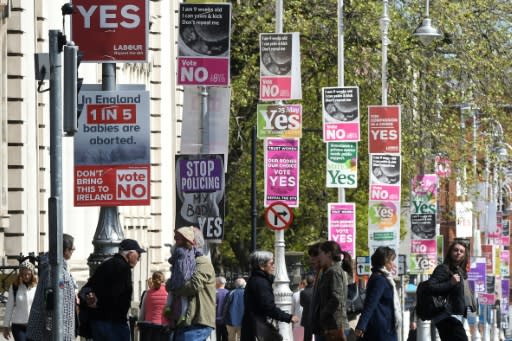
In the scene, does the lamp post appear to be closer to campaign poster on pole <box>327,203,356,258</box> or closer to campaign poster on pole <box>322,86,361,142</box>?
campaign poster on pole <box>322,86,361,142</box>

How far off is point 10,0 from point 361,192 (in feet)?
102

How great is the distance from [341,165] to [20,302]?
1828 centimetres

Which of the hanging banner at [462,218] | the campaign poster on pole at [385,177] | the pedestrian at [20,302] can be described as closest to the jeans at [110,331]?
the pedestrian at [20,302]

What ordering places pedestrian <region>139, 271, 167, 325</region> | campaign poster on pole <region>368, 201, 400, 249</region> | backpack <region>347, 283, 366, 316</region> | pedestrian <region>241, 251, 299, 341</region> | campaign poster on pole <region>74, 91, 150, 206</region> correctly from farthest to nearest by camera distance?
campaign poster on pole <region>368, 201, 400, 249</region>
pedestrian <region>139, 271, 167, 325</region>
backpack <region>347, 283, 366, 316</region>
pedestrian <region>241, 251, 299, 341</region>
campaign poster on pole <region>74, 91, 150, 206</region>

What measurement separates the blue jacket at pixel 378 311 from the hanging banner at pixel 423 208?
29510 millimetres

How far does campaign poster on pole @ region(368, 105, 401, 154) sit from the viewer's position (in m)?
42.7

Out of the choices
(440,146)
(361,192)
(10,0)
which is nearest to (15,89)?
(10,0)

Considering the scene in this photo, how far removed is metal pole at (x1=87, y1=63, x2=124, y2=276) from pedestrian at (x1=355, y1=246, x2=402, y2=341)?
2685 mm

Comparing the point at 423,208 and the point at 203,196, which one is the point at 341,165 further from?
the point at 203,196

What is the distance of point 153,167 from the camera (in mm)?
36000

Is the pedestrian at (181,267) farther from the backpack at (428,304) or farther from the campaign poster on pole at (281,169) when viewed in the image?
the campaign poster on pole at (281,169)

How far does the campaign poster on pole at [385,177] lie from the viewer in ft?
143

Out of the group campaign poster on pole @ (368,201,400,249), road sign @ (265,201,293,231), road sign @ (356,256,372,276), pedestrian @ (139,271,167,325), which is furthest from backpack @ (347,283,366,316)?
road sign @ (356,256,372,276)

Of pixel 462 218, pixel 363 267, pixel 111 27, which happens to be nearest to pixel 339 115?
pixel 363 267
